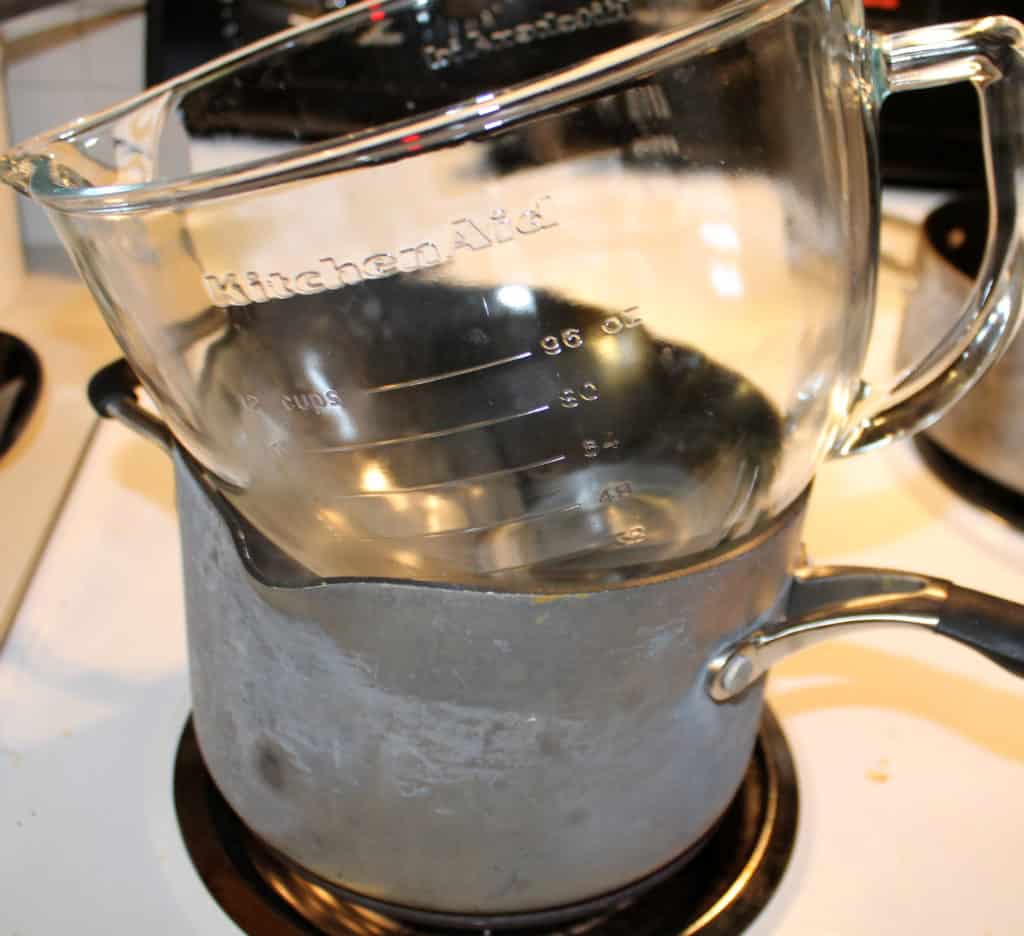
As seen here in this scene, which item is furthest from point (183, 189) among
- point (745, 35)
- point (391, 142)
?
point (745, 35)

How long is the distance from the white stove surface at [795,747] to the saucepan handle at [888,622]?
105mm

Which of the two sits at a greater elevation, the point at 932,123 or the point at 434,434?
the point at 434,434

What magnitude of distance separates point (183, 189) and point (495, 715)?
0.17 m

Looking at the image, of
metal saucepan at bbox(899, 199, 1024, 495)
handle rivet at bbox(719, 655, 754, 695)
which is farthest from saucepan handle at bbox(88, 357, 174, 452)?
metal saucepan at bbox(899, 199, 1024, 495)

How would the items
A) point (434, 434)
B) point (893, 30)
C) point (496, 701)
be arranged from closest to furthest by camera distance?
1. point (496, 701)
2. point (434, 434)
3. point (893, 30)

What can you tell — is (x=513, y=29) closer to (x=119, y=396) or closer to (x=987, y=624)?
(x=119, y=396)

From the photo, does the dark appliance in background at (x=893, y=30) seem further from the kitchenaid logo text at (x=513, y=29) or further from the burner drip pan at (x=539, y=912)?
the burner drip pan at (x=539, y=912)

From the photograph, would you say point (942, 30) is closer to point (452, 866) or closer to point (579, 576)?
point (579, 576)

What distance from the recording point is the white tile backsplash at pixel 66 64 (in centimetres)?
80

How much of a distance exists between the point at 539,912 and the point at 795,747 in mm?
144

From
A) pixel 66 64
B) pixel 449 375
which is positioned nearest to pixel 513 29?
pixel 449 375

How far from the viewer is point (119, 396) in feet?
1.47

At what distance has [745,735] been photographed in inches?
15.5

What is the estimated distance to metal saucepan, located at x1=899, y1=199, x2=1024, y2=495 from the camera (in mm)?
553
